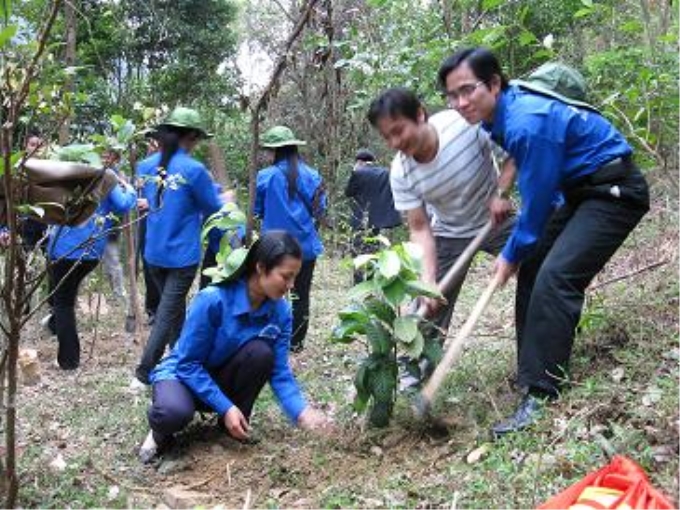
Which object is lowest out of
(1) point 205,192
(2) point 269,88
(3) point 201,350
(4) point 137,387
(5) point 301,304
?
(4) point 137,387

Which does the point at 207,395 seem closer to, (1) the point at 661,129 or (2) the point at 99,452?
(2) the point at 99,452

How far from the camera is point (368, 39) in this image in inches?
385

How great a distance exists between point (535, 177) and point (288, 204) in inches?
115

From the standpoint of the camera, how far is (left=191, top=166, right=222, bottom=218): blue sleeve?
490 centimetres

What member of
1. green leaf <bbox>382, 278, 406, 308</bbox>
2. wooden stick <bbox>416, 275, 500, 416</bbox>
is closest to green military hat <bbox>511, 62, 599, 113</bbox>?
wooden stick <bbox>416, 275, 500, 416</bbox>

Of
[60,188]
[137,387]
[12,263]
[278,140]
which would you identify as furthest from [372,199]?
[12,263]

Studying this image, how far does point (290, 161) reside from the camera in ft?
18.8

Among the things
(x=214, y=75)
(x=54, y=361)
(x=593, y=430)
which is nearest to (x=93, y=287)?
(x=54, y=361)

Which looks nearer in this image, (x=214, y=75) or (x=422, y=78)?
(x=422, y=78)

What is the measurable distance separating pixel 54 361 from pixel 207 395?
2958 millimetres

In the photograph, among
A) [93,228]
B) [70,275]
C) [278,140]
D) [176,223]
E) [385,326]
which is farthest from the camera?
[278,140]

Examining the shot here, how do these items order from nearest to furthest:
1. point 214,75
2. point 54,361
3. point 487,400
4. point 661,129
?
point 487,400, point 661,129, point 54,361, point 214,75

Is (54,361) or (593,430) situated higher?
(593,430)

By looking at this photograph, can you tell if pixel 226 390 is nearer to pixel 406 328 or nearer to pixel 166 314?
pixel 406 328
